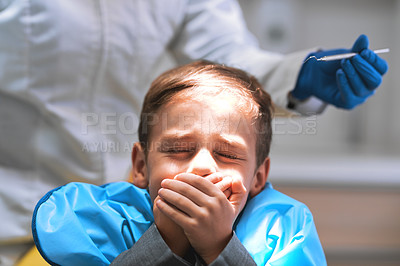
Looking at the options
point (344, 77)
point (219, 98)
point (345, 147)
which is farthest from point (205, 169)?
point (345, 147)

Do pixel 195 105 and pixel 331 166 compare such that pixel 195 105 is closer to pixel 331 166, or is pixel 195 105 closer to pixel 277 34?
pixel 331 166

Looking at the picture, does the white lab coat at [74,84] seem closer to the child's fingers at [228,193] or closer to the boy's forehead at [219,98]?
the boy's forehead at [219,98]

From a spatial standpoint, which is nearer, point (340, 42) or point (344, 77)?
point (344, 77)

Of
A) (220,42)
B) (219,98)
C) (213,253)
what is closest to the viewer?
(213,253)

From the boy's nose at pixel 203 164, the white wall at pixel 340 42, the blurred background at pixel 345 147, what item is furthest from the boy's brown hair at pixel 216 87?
the white wall at pixel 340 42

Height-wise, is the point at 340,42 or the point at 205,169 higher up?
the point at 205,169

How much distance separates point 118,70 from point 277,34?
1.40 m

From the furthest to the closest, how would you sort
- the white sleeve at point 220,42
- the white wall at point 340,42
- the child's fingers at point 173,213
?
the white wall at point 340,42 → the white sleeve at point 220,42 → the child's fingers at point 173,213

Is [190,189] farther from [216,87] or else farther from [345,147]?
[345,147]

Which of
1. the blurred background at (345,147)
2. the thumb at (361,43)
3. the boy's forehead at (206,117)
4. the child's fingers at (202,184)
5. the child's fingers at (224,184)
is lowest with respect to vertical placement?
the blurred background at (345,147)

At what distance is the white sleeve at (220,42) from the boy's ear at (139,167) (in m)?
0.31

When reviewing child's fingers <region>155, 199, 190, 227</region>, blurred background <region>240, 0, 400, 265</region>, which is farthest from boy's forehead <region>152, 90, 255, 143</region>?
blurred background <region>240, 0, 400, 265</region>

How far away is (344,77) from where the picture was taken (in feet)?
2.33

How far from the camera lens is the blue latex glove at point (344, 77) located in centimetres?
67
